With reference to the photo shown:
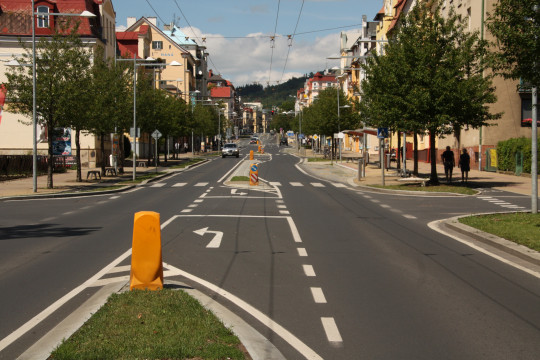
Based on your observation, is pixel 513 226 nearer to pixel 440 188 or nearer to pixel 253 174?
pixel 440 188

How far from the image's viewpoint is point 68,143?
47406 mm

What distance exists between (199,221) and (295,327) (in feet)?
33.6

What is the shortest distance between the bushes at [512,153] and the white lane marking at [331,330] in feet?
101

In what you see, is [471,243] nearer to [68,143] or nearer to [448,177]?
[448,177]

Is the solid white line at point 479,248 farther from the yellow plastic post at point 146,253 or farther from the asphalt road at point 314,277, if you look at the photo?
the yellow plastic post at point 146,253

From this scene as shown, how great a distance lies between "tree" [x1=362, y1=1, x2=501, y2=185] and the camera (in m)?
25.6

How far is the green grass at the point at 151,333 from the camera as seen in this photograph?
5055mm

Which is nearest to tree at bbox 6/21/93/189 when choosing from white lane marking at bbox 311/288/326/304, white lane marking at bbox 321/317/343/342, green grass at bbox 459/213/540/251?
green grass at bbox 459/213/540/251

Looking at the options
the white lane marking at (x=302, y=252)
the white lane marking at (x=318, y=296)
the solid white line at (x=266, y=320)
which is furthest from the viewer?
the white lane marking at (x=302, y=252)

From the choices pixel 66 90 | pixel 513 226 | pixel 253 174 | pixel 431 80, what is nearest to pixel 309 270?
pixel 513 226

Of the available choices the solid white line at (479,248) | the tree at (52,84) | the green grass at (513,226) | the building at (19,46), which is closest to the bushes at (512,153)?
the green grass at (513,226)

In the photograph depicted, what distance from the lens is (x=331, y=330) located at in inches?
250

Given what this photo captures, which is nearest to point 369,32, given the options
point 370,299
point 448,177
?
point 448,177

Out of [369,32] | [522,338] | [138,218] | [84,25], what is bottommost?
[522,338]
